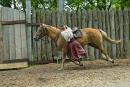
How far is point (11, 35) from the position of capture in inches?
623

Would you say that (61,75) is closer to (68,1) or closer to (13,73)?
(13,73)

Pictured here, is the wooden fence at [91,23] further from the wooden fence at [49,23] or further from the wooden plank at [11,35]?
the wooden plank at [11,35]

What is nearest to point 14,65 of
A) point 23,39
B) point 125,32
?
point 23,39

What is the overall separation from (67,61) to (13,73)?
293cm

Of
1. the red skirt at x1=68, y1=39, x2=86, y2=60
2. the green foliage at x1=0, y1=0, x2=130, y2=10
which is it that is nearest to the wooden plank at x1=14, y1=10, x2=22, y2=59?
the red skirt at x1=68, y1=39, x2=86, y2=60

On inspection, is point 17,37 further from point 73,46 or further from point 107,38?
point 107,38

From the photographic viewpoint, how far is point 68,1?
34.9m

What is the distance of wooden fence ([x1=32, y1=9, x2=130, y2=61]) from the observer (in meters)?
16.5

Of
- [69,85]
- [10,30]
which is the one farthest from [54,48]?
[69,85]

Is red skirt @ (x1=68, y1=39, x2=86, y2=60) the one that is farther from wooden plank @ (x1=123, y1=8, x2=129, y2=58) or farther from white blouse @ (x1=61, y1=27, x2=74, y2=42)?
wooden plank @ (x1=123, y1=8, x2=129, y2=58)

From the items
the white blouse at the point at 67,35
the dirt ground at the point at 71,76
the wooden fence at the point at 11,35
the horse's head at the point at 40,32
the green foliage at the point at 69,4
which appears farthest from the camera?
the green foliage at the point at 69,4

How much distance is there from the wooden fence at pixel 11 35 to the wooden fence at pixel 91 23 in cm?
58

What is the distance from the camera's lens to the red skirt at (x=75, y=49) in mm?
14695

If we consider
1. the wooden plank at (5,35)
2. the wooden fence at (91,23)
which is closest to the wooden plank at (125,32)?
the wooden fence at (91,23)
